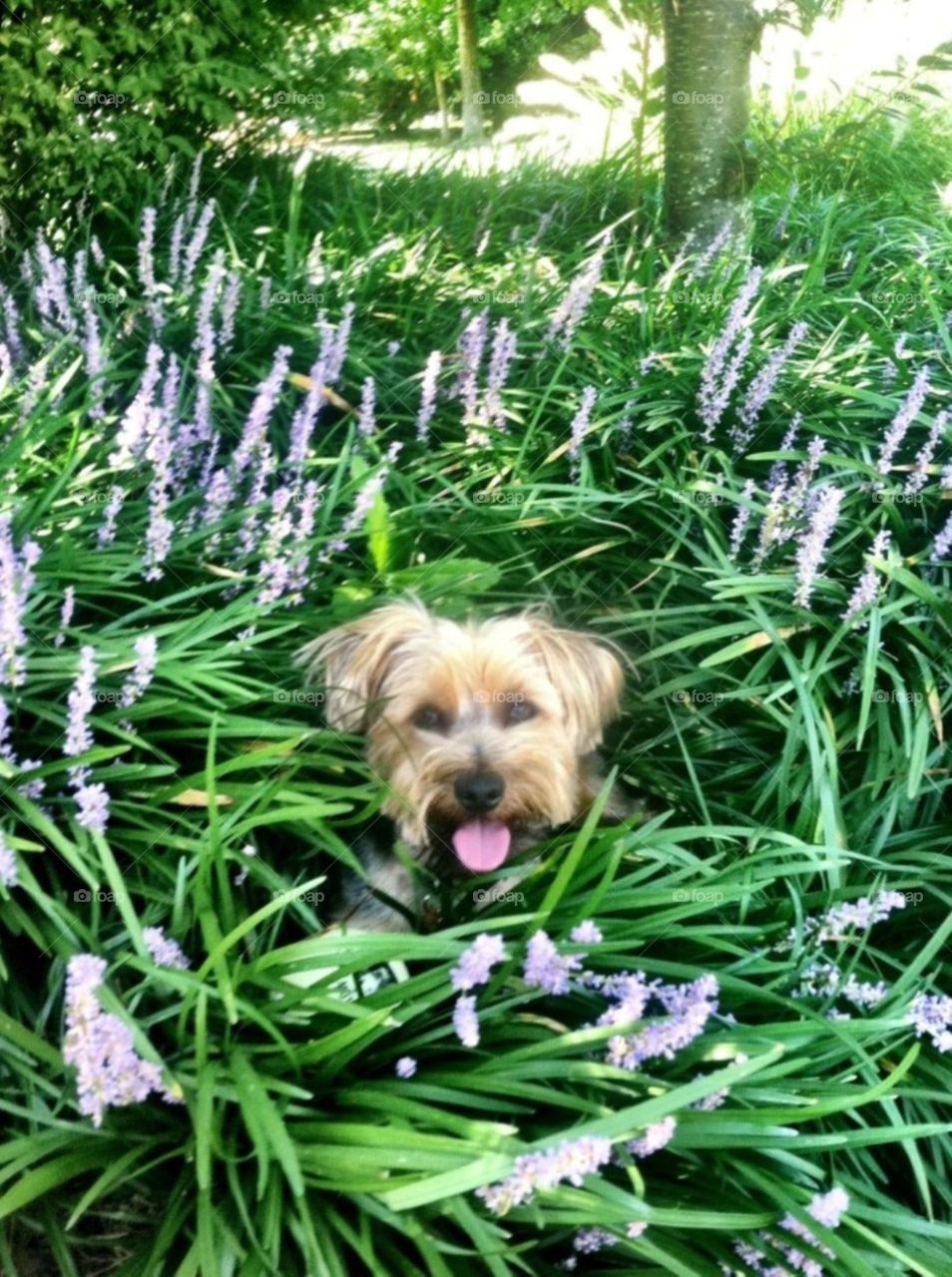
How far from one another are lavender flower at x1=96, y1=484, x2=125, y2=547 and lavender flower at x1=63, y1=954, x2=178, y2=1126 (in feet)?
3.40

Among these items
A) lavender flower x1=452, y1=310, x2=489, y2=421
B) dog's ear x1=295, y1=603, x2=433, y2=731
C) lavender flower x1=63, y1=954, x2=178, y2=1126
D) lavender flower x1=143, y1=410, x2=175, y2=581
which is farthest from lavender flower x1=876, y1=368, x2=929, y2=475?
lavender flower x1=63, y1=954, x2=178, y2=1126

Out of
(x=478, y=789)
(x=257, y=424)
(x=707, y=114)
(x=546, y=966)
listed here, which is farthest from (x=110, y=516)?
(x=707, y=114)

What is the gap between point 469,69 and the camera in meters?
2.60

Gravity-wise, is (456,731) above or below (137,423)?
below

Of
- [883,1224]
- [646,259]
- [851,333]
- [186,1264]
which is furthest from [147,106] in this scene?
[883,1224]

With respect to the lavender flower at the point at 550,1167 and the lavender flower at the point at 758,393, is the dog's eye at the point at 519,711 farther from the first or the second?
the lavender flower at the point at 758,393

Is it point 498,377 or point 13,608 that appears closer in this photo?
point 13,608

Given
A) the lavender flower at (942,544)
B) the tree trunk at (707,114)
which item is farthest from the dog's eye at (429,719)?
the tree trunk at (707,114)

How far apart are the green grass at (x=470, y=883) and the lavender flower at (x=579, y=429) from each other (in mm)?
55

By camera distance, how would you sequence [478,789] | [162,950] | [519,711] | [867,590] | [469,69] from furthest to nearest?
[469,69], [867,590], [519,711], [478,789], [162,950]

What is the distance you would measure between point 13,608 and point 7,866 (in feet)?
1.31

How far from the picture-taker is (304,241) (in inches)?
138

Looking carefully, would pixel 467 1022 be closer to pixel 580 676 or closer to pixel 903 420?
pixel 580 676

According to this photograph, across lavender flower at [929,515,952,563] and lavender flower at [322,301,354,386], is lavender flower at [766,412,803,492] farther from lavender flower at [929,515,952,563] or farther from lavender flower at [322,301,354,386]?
lavender flower at [322,301,354,386]
